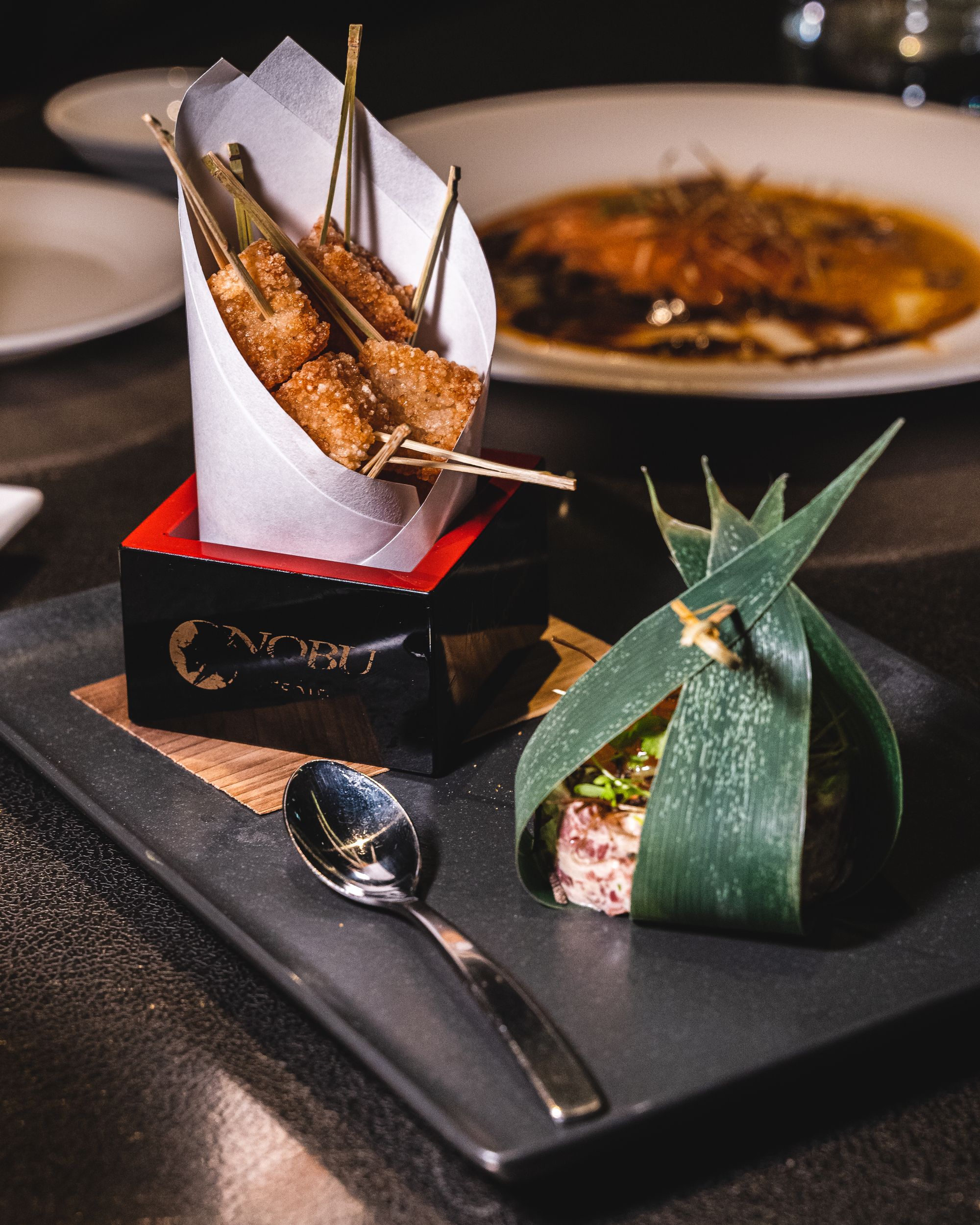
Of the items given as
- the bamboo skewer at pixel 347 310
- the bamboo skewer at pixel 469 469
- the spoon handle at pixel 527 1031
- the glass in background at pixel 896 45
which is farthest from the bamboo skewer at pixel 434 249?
the glass in background at pixel 896 45

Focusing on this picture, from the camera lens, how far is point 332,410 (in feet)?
2.34

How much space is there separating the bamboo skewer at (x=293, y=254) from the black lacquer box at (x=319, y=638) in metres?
0.14

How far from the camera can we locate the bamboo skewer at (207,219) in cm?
70

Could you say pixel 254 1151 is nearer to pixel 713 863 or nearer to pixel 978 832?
pixel 713 863

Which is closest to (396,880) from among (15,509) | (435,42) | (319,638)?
(319,638)

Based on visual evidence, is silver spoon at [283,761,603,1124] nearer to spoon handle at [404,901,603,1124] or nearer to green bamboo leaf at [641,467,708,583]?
spoon handle at [404,901,603,1124]

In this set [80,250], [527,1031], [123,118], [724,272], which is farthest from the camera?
[123,118]

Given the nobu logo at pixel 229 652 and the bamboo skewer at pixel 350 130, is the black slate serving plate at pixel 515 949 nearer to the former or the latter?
the nobu logo at pixel 229 652

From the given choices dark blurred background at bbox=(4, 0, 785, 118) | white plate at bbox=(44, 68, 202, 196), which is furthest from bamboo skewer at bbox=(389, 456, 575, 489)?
dark blurred background at bbox=(4, 0, 785, 118)

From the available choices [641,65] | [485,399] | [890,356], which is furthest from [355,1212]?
[641,65]

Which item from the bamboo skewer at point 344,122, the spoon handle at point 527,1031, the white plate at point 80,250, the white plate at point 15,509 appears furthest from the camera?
the white plate at point 80,250

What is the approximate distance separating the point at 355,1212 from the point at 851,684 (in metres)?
0.34

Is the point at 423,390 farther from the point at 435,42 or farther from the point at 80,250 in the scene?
the point at 435,42

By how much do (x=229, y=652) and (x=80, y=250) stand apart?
3.53 feet
